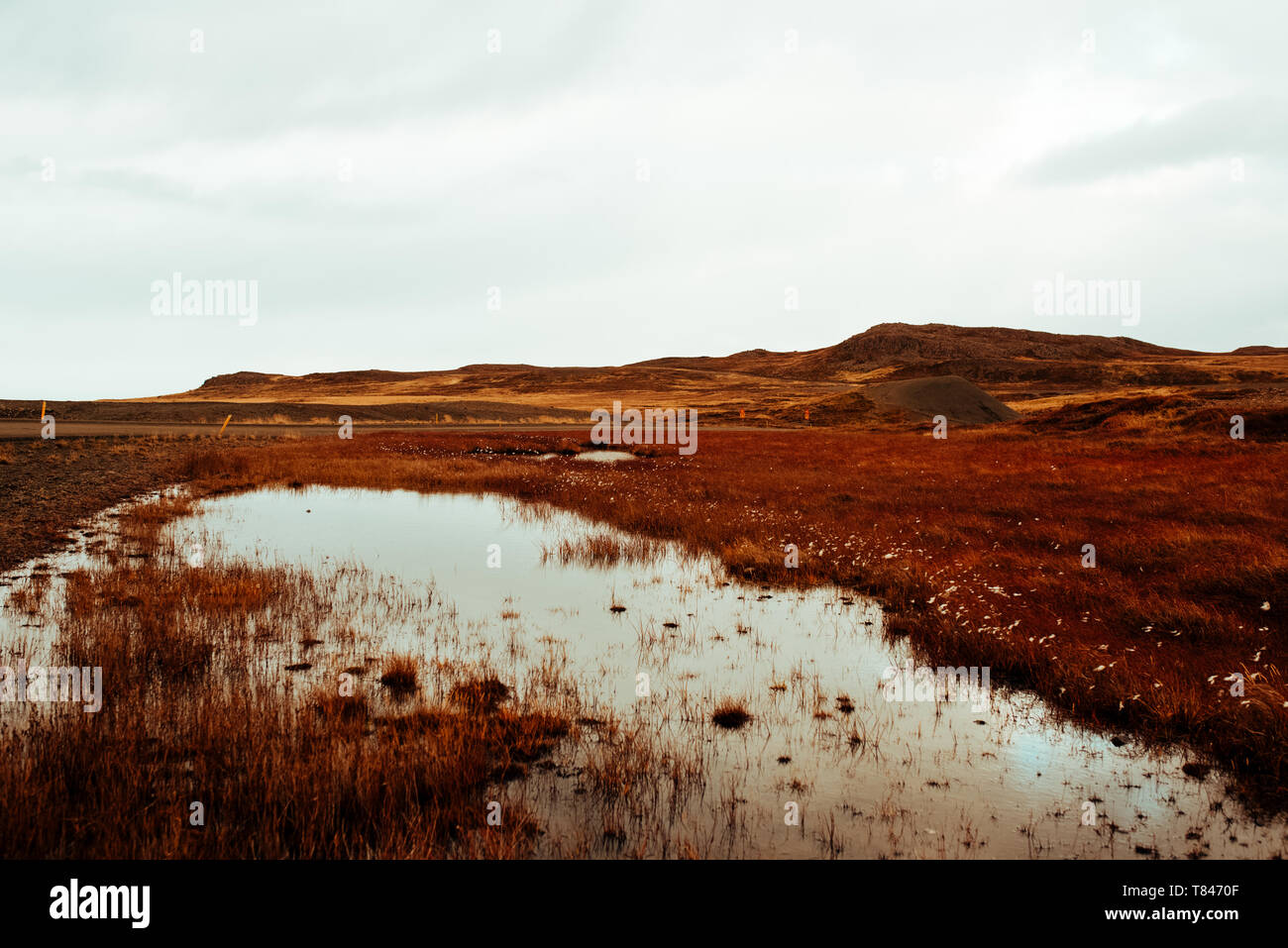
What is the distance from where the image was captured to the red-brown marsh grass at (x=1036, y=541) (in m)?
6.58

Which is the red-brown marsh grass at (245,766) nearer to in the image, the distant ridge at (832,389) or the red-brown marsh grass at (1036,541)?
the red-brown marsh grass at (1036,541)

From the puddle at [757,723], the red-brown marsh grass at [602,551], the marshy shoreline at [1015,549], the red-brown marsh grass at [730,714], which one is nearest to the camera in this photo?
the puddle at [757,723]

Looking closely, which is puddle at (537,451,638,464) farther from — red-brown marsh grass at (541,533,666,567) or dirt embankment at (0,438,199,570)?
red-brown marsh grass at (541,533,666,567)

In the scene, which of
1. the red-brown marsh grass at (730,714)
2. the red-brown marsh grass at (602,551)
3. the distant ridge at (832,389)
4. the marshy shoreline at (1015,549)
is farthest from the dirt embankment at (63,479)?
the distant ridge at (832,389)

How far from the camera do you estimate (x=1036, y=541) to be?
1338cm

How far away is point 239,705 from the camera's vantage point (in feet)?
19.2

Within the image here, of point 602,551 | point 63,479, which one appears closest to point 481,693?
point 602,551

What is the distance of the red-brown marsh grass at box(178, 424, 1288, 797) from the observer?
259 inches

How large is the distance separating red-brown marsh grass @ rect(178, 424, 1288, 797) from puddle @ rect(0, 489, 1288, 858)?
679 mm

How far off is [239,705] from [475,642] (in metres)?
2.73

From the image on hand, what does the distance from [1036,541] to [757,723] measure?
9.92 metres

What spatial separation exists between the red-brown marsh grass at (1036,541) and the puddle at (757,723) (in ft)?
2.23
